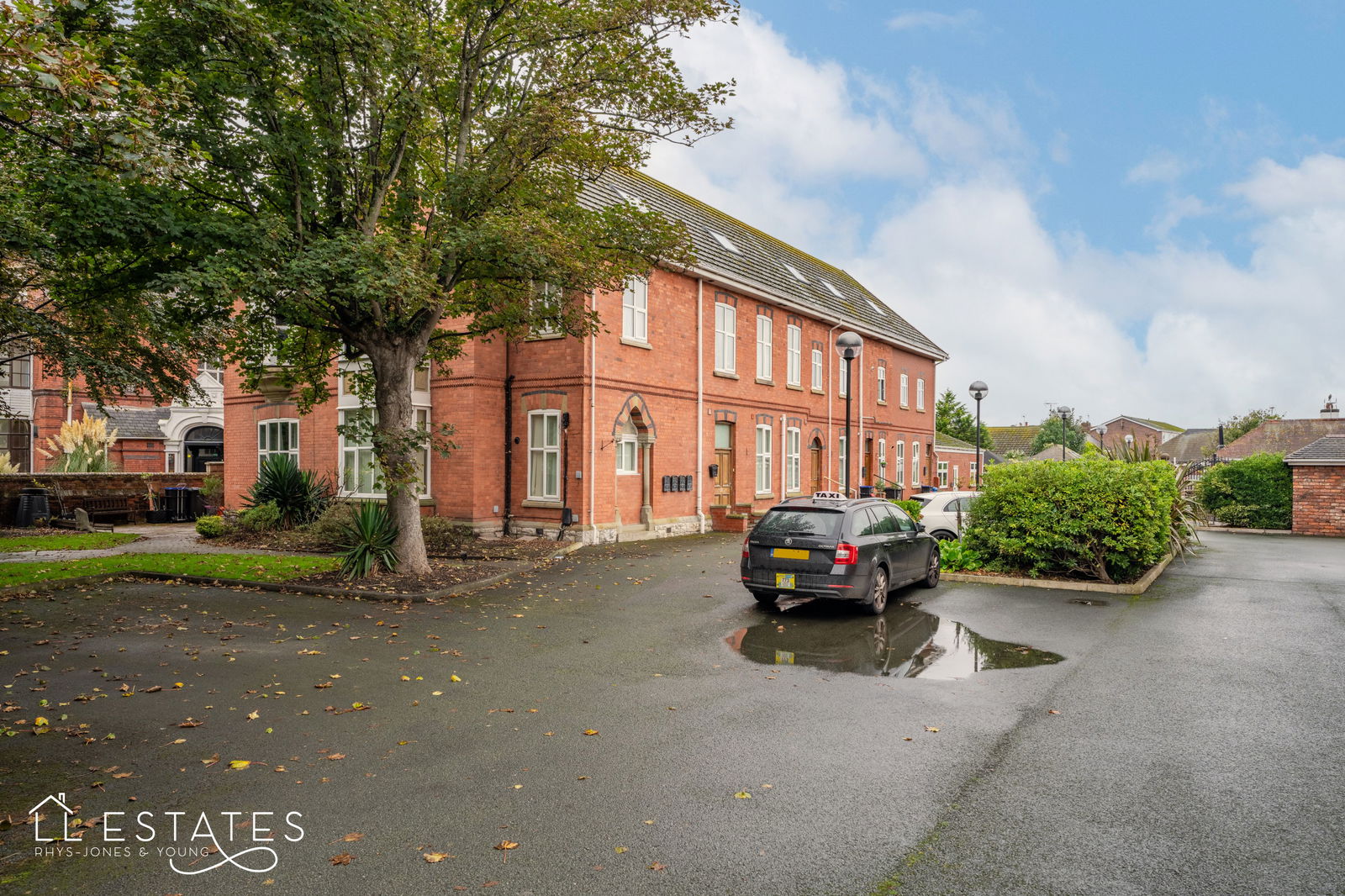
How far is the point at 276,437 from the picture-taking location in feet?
78.1

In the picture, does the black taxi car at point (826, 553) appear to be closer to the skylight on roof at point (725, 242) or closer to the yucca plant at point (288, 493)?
the yucca plant at point (288, 493)

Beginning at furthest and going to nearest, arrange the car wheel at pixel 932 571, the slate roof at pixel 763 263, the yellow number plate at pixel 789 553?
the slate roof at pixel 763 263 < the car wheel at pixel 932 571 < the yellow number plate at pixel 789 553

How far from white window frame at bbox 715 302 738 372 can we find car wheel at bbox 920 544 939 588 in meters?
11.2

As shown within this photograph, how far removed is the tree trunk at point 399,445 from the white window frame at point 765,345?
1364 cm

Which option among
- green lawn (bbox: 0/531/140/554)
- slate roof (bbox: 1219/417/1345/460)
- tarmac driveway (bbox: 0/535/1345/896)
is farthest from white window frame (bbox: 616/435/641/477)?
slate roof (bbox: 1219/417/1345/460)

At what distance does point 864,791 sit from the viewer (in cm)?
477

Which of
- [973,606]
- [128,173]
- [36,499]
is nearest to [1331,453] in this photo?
[973,606]

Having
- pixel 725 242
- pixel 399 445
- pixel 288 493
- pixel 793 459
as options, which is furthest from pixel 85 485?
pixel 793 459

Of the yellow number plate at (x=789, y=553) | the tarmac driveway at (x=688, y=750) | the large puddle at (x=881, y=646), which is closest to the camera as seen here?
the tarmac driveway at (x=688, y=750)

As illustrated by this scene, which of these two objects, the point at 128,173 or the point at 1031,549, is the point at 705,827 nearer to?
the point at 128,173

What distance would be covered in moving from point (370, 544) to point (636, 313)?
9.63 meters

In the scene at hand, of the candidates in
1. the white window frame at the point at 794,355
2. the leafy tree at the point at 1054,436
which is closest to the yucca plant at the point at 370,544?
the white window frame at the point at 794,355

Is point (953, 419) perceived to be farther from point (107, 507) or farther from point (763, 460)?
point (107, 507)

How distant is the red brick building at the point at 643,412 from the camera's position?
18.9m
